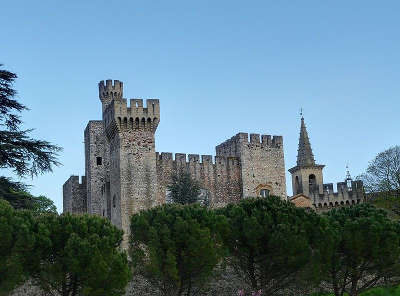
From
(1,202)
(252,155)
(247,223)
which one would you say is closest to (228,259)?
(247,223)

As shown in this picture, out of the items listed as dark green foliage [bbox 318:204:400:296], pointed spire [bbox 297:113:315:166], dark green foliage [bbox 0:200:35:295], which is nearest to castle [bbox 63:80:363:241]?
pointed spire [bbox 297:113:315:166]

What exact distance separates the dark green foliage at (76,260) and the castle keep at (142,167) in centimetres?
1493

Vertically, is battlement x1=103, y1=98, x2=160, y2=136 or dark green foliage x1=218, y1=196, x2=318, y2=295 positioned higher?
battlement x1=103, y1=98, x2=160, y2=136

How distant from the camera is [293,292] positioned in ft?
106

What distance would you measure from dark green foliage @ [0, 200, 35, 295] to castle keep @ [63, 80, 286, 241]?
53.1ft

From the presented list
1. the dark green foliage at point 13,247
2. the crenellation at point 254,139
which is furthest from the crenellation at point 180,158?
the dark green foliage at point 13,247

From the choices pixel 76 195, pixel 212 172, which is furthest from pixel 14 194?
pixel 76 195

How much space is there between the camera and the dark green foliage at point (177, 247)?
2723 centimetres

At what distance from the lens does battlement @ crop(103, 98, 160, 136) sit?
43.5 meters

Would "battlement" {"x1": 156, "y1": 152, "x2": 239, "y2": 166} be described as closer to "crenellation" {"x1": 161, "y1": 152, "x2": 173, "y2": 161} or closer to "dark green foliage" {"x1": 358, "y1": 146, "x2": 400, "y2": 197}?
"crenellation" {"x1": 161, "y1": 152, "x2": 173, "y2": 161}

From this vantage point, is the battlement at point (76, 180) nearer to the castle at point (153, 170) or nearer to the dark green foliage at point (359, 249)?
Answer: the castle at point (153, 170)

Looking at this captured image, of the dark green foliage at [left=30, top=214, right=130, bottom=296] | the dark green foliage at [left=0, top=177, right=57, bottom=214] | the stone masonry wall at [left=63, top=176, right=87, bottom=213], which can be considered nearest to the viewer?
the dark green foliage at [left=30, top=214, right=130, bottom=296]

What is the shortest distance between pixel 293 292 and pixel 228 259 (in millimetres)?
4934

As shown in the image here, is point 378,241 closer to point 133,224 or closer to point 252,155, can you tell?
point 133,224
